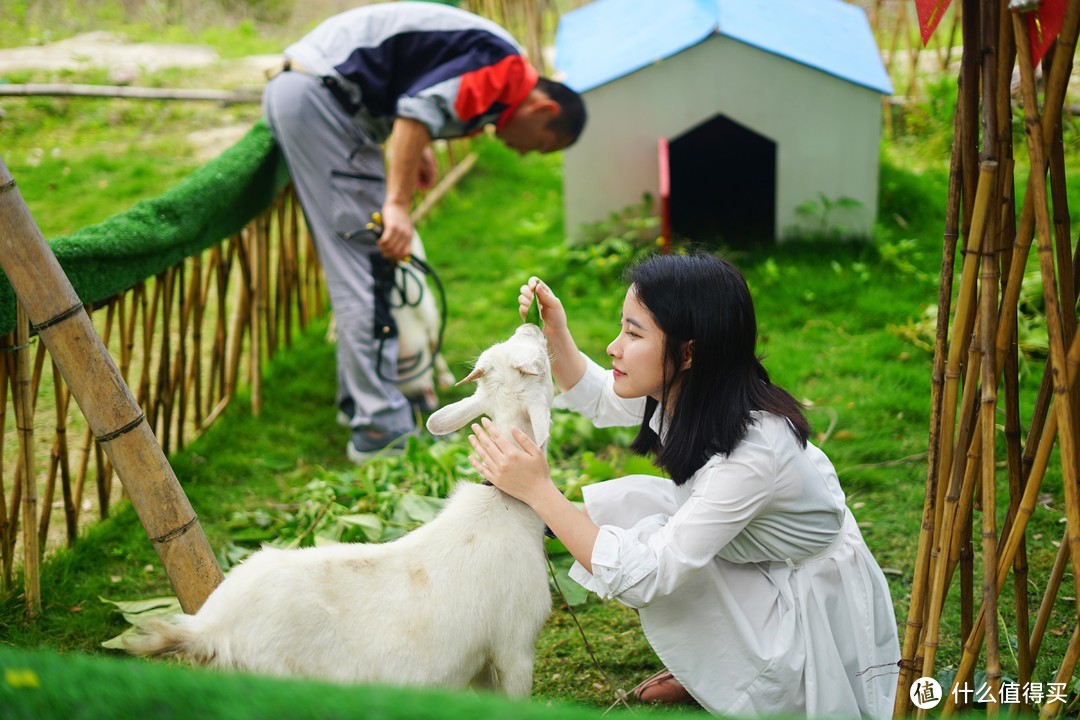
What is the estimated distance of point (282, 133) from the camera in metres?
4.75

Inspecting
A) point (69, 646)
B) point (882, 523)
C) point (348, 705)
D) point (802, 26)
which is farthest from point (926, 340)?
point (348, 705)

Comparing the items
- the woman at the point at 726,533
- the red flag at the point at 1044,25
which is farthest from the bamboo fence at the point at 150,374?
the red flag at the point at 1044,25

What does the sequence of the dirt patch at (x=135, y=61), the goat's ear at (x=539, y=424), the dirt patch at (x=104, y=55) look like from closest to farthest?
the goat's ear at (x=539, y=424) < the dirt patch at (x=135, y=61) < the dirt patch at (x=104, y=55)

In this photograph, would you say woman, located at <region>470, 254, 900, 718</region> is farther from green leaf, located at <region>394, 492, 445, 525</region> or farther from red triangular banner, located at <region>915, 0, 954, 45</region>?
green leaf, located at <region>394, 492, 445, 525</region>

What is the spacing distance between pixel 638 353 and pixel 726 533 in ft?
1.65

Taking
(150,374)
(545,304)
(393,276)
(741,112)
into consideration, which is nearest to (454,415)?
(545,304)

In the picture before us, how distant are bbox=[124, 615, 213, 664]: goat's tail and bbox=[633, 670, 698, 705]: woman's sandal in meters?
1.28

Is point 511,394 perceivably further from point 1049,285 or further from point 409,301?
point 409,301

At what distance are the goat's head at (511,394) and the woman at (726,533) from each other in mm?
61

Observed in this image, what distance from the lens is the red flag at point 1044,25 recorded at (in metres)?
1.81

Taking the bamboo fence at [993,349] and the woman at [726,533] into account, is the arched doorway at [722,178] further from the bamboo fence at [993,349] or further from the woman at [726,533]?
the bamboo fence at [993,349]

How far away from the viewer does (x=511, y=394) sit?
2502 millimetres

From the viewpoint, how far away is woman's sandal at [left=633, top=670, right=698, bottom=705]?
2.86 metres

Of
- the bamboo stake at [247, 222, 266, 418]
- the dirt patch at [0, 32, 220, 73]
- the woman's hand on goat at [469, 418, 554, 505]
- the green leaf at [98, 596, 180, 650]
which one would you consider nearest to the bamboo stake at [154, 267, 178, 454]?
the bamboo stake at [247, 222, 266, 418]
